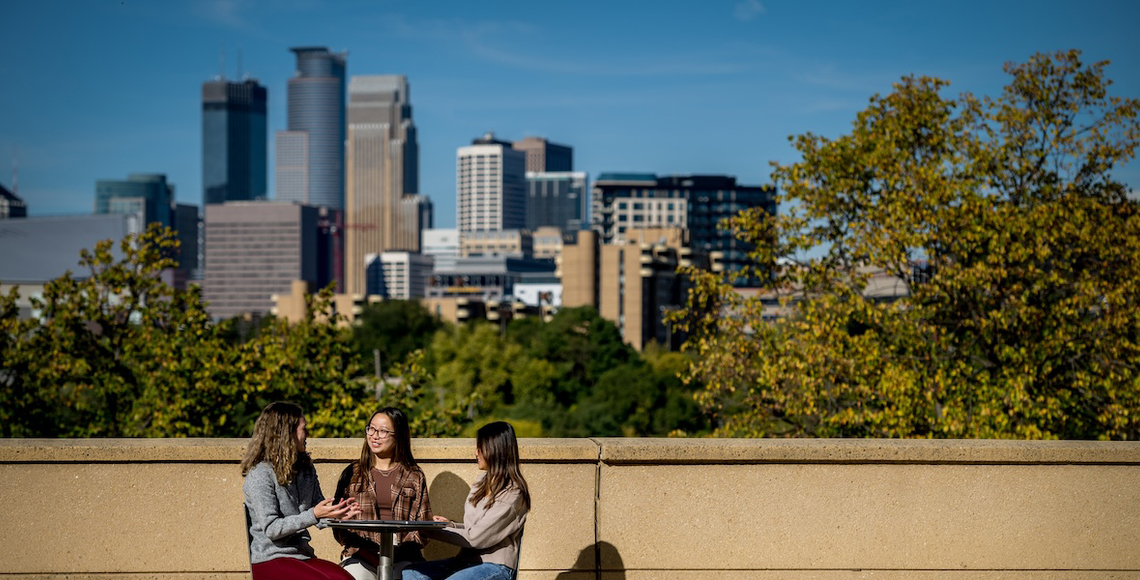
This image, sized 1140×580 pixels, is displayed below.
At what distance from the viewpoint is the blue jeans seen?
6352 millimetres

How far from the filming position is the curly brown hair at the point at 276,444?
250 inches

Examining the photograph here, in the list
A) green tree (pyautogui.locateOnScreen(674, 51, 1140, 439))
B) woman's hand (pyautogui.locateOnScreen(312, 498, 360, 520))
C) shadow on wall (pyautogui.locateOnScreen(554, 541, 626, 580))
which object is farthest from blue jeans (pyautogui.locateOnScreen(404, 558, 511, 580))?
green tree (pyautogui.locateOnScreen(674, 51, 1140, 439))

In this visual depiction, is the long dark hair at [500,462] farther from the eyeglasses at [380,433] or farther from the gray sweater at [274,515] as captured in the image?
the gray sweater at [274,515]

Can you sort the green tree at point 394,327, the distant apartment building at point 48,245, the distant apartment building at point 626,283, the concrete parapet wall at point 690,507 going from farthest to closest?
the distant apartment building at point 48,245 < the distant apartment building at point 626,283 < the green tree at point 394,327 < the concrete parapet wall at point 690,507

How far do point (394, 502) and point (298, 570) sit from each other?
648 millimetres

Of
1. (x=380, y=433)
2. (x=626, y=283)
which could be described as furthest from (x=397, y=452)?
(x=626, y=283)

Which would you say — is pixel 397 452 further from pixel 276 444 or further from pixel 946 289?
pixel 946 289

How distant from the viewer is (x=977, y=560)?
776 centimetres

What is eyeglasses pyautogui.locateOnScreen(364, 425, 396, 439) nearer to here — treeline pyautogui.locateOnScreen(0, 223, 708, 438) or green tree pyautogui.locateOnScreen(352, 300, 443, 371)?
treeline pyautogui.locateOnScreen(0, 223, 708, 438)

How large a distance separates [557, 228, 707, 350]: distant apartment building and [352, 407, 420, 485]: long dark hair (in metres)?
155

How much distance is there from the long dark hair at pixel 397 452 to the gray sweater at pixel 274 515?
1.17ft

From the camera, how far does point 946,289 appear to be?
1606 centimetres

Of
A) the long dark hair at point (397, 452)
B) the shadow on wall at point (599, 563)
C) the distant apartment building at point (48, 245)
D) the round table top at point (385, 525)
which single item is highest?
the distant apartment building at point (48, 245)

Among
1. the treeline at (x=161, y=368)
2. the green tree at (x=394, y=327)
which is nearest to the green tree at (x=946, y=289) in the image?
the treeline at (x=161, y=368)
